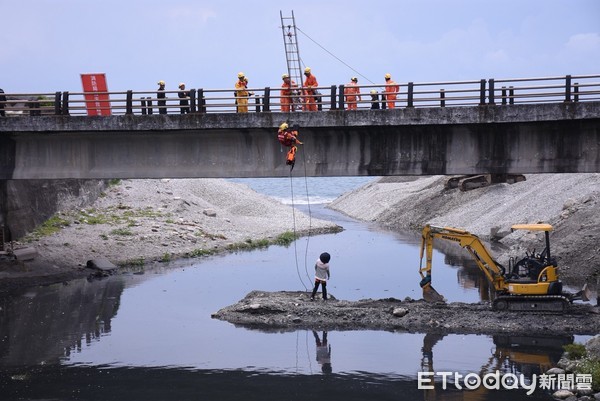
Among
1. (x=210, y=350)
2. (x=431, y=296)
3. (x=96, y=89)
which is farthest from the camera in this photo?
(x=96, y=89)

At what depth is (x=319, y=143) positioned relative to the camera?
1356 inches

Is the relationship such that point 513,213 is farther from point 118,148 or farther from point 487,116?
point 118,148

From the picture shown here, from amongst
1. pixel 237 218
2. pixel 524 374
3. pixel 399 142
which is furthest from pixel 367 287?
pixel 237 218

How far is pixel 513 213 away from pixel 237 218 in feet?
60.4

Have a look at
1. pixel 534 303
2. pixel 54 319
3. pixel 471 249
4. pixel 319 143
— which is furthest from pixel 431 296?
pixel 54 319

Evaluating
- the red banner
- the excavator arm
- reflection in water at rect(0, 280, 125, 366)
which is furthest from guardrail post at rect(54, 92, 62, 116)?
the excavator arm

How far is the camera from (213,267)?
143 feet

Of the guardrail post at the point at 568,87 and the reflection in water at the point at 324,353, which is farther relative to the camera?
the guardrail post at the point at 568,87

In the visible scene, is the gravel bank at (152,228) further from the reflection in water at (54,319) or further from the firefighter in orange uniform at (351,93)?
the firefighter in orange uniform at (351,93)

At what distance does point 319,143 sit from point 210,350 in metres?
10.9

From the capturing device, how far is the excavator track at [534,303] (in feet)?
95.6

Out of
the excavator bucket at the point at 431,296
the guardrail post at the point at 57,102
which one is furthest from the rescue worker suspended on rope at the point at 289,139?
the guardrail post at the point at 57,102

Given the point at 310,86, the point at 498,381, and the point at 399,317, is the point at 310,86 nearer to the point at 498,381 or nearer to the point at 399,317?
the point at 399,317

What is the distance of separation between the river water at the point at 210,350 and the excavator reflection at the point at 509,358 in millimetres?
34
